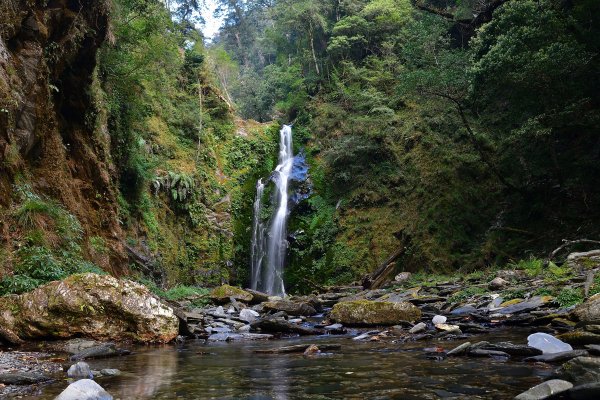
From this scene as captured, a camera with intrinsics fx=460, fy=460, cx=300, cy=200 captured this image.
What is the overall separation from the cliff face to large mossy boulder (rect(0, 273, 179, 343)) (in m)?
2.19

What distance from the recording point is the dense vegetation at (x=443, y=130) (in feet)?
44.4

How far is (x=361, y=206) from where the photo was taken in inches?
878

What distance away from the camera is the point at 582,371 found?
2902 millimetres

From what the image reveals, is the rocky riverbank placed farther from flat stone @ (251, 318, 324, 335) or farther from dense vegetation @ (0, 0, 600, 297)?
dense vegetation @ (0, 0, 600, 297)

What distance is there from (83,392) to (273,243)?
758 inches

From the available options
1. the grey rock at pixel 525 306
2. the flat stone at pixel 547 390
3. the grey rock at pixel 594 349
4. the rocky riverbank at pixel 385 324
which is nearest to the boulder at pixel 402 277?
the rocky riverbank at pixel 385 324

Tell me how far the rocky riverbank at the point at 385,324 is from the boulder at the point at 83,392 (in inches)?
0.8

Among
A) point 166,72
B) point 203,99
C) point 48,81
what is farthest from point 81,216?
point 203,99

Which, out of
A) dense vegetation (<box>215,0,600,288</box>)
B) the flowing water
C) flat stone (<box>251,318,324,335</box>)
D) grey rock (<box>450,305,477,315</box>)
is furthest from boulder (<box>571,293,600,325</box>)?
dense vegetation (<box>215,0,600,288</box>)

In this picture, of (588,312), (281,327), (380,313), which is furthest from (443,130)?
(588,312)

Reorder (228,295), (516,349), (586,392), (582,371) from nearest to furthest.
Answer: (586,392)
(582,371)
(516,349)
(228,295)

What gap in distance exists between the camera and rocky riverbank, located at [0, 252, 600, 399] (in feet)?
12.9

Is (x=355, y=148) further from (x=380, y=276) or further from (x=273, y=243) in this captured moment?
(x=380, y=276)

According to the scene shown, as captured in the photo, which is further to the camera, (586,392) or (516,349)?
(516,349)
